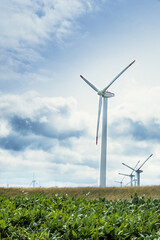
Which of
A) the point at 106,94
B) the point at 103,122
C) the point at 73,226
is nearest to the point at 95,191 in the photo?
the point at 73,226

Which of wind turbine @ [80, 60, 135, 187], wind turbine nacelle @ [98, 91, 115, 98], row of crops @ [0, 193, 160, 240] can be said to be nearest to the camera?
row of crops @ [0, 193, 160, 240]

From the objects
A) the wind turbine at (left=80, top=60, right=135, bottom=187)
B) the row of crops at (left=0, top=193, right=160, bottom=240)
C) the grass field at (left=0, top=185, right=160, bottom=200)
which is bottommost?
the row of crops at (left=0, top=193, right=160, bottom=240)

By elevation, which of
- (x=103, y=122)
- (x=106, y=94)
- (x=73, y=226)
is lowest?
(x=73, y=226)

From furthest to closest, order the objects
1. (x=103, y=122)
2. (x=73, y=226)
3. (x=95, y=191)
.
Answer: (x=103, y=122) < (x=95, y=191) < (x=73, y=226)

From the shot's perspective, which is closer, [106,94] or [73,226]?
[73,226]

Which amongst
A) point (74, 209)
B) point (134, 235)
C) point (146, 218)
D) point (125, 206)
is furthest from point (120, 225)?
point (125, 206)

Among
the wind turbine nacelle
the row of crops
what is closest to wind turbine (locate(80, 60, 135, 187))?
the wind turbine nacelle

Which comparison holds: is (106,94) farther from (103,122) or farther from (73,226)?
(73,226)

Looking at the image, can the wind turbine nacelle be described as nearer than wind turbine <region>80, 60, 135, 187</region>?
No

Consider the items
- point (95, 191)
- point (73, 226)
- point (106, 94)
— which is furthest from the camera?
point (106, 94)

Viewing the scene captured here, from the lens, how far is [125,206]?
13438mm

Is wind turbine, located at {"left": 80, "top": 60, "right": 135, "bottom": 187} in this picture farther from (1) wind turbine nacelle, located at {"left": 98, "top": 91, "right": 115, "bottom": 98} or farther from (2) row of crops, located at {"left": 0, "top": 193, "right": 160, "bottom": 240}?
(2) row of crops, located at {"left": 0, "top": 193, "right": 160, "bottom": 240}

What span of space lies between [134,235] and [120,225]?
588mm

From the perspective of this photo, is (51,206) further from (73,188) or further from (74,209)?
(73,188)
